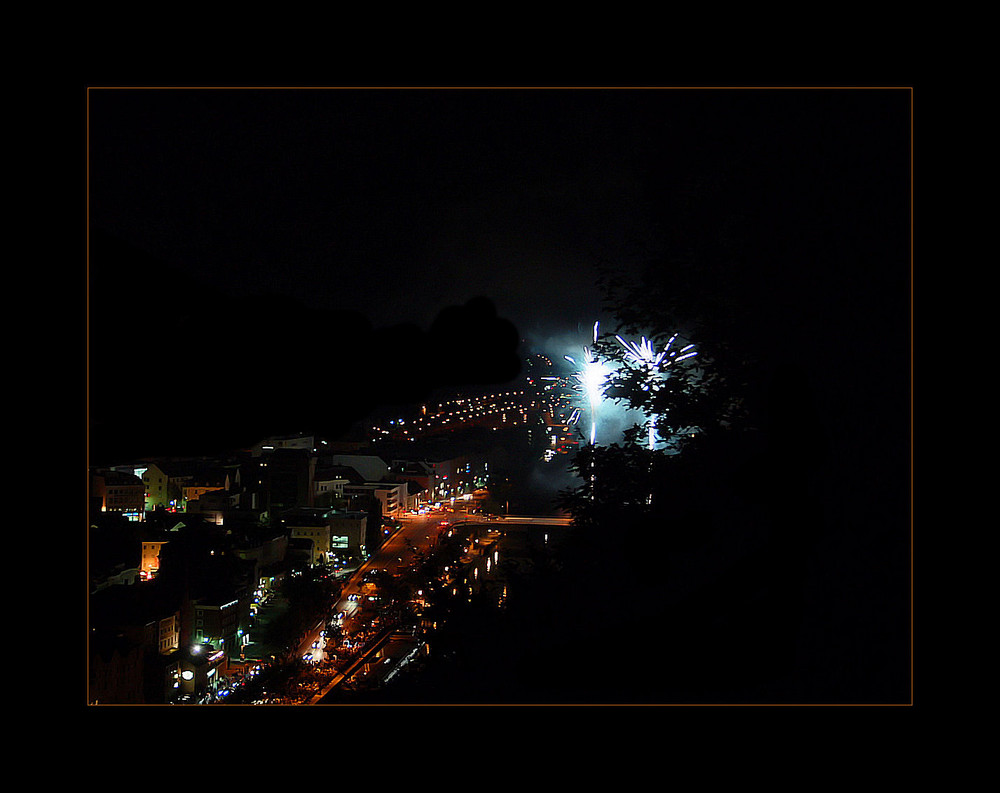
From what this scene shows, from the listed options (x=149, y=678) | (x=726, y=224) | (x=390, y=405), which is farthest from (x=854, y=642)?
(x=149, y=678)

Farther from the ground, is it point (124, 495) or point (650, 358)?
point (650, 358)

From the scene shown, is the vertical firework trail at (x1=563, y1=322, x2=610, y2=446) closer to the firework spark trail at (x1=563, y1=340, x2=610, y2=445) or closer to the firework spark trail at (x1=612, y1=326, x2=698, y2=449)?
the firework spark trail at (x1=563, y1=340, x2=610, y2=445)

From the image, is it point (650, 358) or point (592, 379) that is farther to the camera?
point (592, 379)

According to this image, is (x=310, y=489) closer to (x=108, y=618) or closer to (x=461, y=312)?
(x=108, y=618)

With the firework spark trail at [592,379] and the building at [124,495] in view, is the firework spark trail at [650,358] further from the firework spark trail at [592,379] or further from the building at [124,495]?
the building at [124,495]

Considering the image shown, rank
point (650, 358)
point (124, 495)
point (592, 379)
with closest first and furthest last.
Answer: point (650, 358)
point (592, 379)
point (124, 495)

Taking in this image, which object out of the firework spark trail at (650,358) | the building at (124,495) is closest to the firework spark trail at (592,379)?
the firework spark trail at (650,358)

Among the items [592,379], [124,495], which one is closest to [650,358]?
[592,379]

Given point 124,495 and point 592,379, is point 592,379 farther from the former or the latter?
point 124,495

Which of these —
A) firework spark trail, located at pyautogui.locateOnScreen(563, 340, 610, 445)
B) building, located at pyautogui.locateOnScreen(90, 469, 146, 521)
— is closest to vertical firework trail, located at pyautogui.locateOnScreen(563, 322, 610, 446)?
firework spark trail, located at pyautogui.locateOnScreen(563, 340, 610, 445)

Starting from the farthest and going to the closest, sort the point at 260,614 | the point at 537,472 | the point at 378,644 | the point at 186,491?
the point at 186,491, the point at 260,614, the point at 537,472, the point at 378,644

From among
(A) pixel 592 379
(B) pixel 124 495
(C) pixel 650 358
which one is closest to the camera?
(C) pixel 650 358
